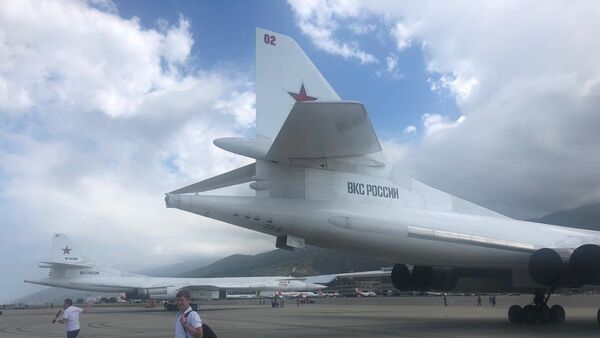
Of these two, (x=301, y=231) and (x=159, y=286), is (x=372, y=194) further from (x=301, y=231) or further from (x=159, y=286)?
(x=159, y=286)

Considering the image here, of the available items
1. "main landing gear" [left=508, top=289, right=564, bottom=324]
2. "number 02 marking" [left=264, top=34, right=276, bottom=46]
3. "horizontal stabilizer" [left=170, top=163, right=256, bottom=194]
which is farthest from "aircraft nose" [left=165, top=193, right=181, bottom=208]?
"main landing gear" [left=508, top=289, right=564, bottom=324]

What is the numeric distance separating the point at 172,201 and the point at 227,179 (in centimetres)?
126

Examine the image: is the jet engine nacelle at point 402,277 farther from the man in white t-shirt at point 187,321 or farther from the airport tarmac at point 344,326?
the man in white t-shirt at point 187,321

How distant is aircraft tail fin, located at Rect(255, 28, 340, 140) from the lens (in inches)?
392

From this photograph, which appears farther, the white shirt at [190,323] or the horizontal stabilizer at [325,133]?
the horizontal stabilizer at [325,133]

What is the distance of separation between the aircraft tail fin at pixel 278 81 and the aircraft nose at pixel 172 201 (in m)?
1.86

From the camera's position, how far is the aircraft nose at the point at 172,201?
911 centimetres

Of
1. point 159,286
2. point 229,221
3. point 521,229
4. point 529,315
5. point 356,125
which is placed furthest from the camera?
point 159,286

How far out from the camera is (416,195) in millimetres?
11367

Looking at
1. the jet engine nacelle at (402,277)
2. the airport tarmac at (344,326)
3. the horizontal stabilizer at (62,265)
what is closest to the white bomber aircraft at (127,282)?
the horizontal stabilizer at (62,265)

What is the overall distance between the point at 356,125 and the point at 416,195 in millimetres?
3444

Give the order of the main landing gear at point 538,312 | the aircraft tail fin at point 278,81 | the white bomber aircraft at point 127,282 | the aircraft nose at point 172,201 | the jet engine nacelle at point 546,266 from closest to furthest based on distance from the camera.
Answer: the aircraft nose at point 172,201, the aircraft tail fin at point 278,81, the jet engine nacelle at point 546,266, the main landing gear at point 538,312, the white bomber aircraft at point 127,282

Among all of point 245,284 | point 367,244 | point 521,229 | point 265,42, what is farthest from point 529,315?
point 245,284

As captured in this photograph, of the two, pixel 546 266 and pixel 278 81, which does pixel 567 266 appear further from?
pixel 278 81
